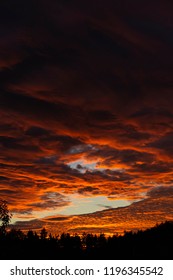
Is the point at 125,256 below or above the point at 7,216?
below

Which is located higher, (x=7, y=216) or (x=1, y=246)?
(x=7, y=216)

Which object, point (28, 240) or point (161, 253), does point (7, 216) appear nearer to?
point (161, 253)

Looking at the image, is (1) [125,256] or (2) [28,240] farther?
(2) [28,240]

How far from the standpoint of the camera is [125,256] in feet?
381

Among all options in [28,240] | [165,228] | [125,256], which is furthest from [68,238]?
[125,256]

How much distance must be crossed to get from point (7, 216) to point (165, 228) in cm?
6061

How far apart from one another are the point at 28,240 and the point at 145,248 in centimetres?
7060

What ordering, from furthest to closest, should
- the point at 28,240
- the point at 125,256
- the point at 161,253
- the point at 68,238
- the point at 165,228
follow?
the point at 68,238 → the point at 28,240 → the point at 165,228 → the point at 125,256 → the point at 161,253
